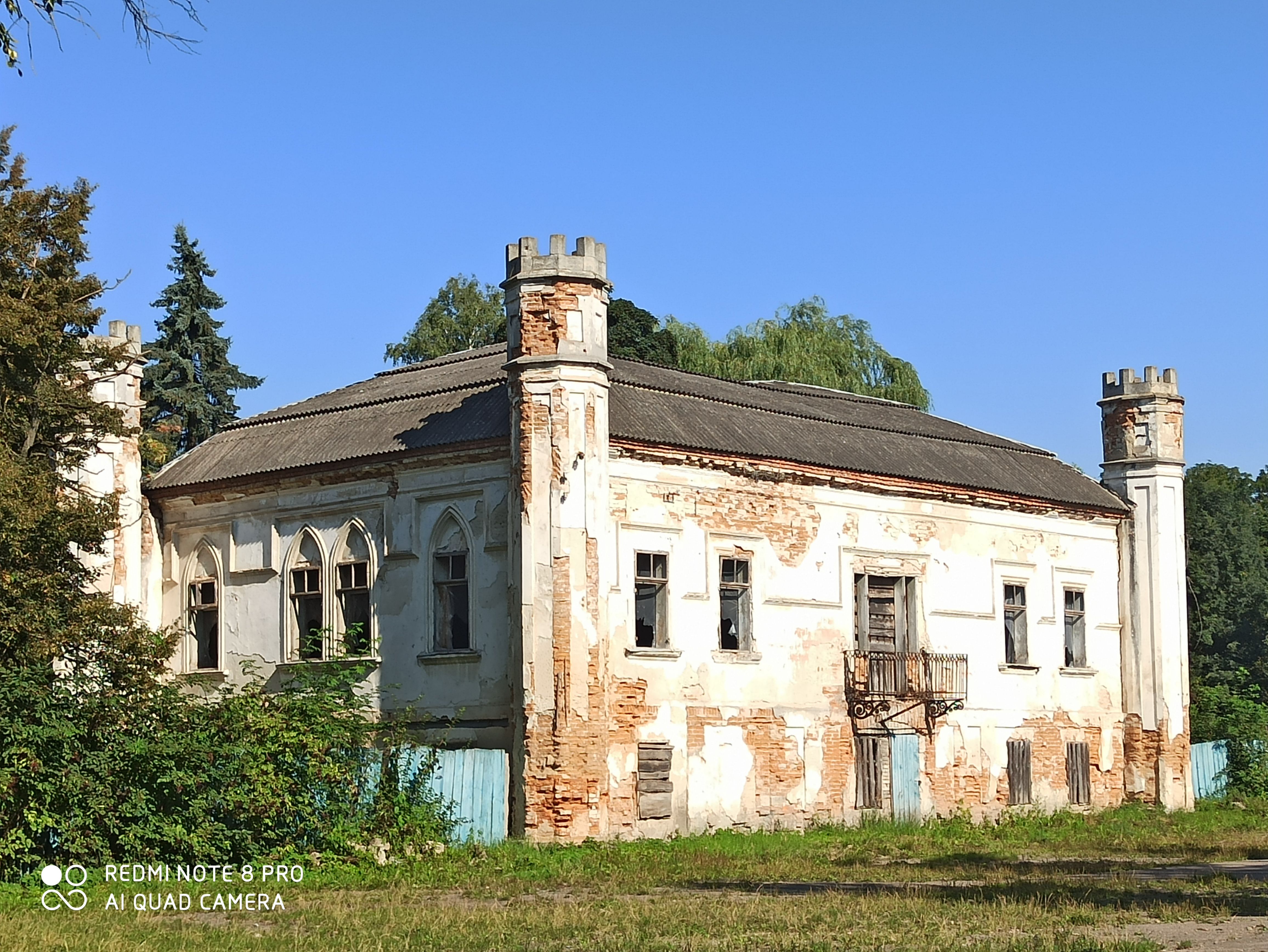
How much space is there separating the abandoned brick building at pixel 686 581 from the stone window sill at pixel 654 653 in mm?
37

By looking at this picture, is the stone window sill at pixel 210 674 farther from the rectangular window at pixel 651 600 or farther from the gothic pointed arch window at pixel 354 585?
the rectangular window at pixel 651 600

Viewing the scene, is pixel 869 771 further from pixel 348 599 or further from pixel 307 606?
pixel 307 606

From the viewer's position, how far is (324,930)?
16.2 meters

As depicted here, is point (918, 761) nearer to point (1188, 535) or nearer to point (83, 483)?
point (83, 483)

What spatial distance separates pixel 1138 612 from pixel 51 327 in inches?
869

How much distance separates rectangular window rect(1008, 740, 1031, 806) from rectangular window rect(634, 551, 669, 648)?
8585mm

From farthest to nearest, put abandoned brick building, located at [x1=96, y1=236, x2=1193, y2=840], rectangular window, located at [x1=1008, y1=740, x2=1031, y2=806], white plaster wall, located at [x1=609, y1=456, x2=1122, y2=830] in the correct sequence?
rectangular window, located at [x1=1008, y1=740, x2=1031, y2=806], white plaster wall, located at [x1=609, y1=456, x2=1122, y2=830], abandoned brick building, located at [x1=96, y1=236, x2=1193, y2=840]

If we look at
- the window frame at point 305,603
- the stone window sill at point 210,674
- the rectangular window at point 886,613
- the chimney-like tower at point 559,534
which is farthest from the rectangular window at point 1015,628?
the stone window sill at point 210,674

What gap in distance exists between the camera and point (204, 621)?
31.2 m

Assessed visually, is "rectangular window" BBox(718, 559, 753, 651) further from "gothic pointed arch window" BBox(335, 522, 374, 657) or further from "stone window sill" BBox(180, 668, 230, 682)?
Result: "stone window sill" BBox(180, 668, 230, 682)

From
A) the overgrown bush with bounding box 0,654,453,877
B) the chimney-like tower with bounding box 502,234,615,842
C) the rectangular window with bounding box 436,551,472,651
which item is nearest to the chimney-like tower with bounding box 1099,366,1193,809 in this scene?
the chimney-like tower with bounding box 502,234,615,842

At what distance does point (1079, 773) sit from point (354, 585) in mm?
14644

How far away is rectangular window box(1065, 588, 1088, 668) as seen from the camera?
33906 mm

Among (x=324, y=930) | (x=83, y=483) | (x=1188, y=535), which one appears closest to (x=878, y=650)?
(x=83, y=483)
